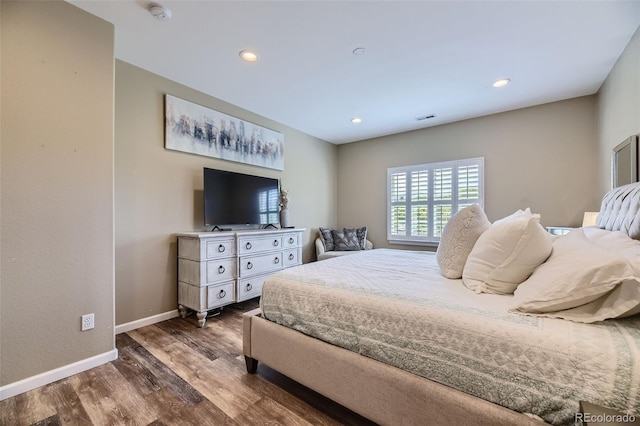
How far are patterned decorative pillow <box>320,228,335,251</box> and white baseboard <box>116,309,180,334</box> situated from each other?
2476mm

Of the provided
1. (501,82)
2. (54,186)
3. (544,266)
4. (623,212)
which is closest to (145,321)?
(54,186)

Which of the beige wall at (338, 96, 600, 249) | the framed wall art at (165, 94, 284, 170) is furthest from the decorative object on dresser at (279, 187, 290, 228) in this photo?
the beige wall at (338, 96, 600, 249)

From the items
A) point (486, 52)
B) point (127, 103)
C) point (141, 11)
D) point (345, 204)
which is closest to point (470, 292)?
point (486, 52)

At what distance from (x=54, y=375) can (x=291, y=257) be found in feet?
7.76

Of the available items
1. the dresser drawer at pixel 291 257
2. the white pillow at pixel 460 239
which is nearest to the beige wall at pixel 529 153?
the dresser drawer at pixel 291 257

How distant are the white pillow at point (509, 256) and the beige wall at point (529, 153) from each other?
9.04 ft

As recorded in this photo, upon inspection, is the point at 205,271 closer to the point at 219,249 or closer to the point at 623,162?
the point at 219,249

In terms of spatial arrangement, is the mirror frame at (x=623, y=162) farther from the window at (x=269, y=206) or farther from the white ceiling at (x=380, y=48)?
the window at (x=269, y=206)

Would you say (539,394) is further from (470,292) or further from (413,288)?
(413,288)

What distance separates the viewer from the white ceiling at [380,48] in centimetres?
186

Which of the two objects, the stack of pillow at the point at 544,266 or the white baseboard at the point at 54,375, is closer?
the stack of pillow at the point at 544,266

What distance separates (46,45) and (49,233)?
50.3 inches

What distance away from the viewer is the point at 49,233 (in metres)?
1.72

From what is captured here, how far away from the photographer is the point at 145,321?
8.56ft
